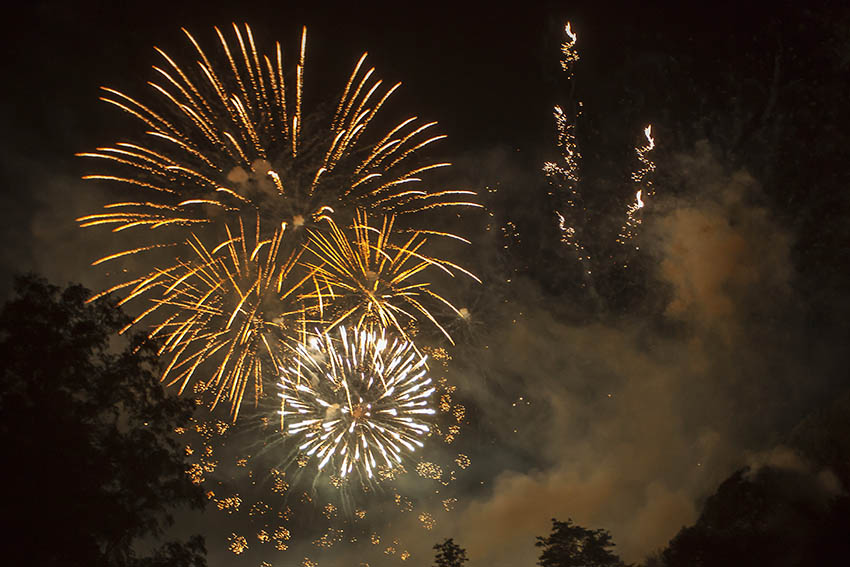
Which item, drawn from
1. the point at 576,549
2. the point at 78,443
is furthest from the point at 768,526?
the point at 78,443

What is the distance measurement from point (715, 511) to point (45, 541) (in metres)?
42.3

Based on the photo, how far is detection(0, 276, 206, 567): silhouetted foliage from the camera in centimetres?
1252

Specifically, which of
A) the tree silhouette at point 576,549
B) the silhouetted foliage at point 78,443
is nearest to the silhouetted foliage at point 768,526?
the tree silhouette at point 576,549

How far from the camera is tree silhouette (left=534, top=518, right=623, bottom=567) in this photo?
114 feet

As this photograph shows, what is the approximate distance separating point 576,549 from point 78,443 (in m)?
30.5

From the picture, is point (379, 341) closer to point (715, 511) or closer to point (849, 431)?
point (715, 511)

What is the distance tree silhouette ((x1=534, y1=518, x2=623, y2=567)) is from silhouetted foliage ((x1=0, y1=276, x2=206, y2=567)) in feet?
84.5

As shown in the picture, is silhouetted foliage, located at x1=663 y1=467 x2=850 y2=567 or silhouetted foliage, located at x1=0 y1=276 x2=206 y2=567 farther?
silhouetted foliage, located at x1=663 y1=467 x2=850 y2=567

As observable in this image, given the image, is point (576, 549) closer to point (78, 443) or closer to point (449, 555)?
point (449, 555)

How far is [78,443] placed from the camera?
44.5 feet

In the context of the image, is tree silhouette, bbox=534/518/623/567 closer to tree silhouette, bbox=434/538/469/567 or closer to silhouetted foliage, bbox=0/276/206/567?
tree silhouette, bbox=434/538/469/567

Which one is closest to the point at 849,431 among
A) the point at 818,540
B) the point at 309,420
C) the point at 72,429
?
the point at 818,540

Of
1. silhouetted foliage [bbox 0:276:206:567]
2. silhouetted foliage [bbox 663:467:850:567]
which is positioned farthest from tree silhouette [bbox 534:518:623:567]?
silhouetted foliage [bbox 0:276:206:567]

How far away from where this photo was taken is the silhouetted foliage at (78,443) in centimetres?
1252
